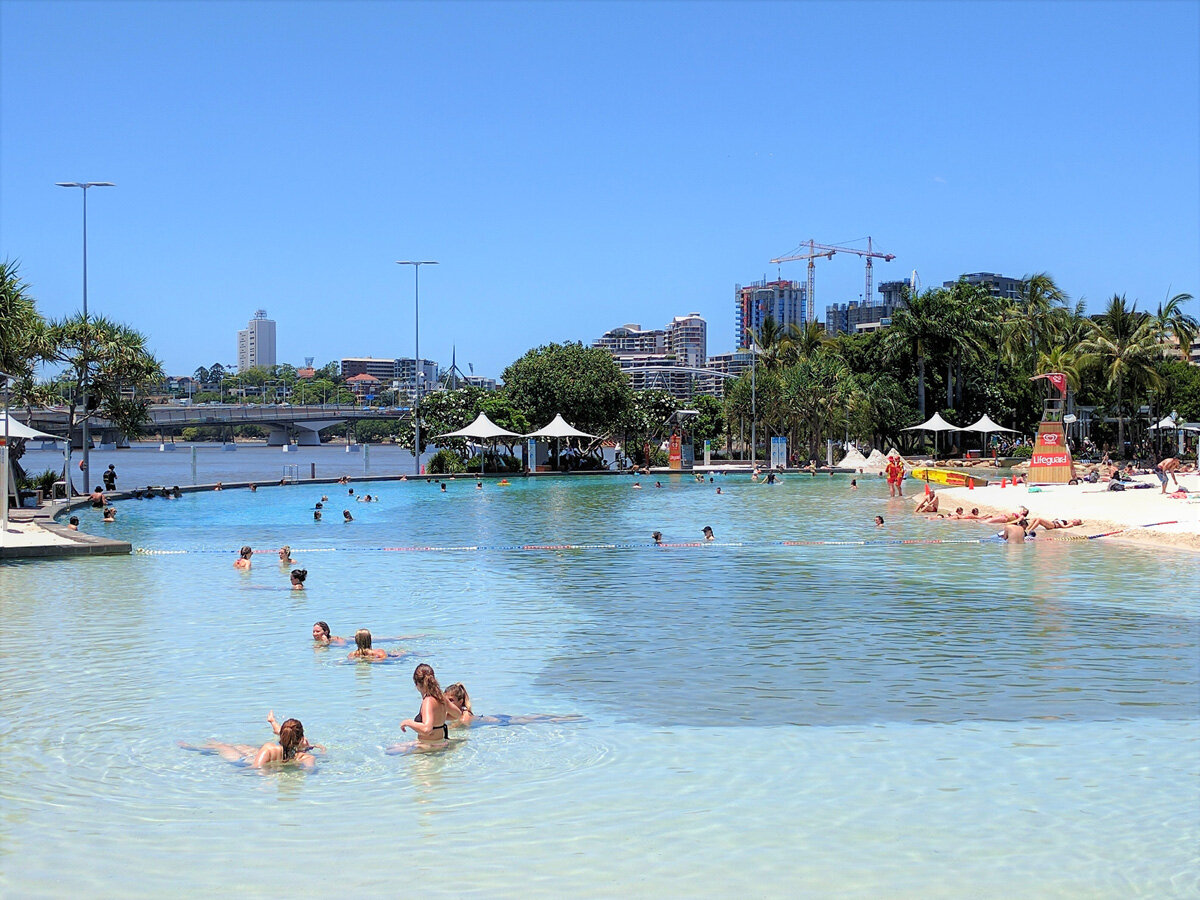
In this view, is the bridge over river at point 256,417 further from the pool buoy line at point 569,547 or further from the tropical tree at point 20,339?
the pool buoy line at point 569,547

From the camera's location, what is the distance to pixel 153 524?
32.1 m

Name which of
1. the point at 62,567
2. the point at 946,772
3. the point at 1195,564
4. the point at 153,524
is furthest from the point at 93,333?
the point at 946,772

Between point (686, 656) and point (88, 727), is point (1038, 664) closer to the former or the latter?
point (686, 656)

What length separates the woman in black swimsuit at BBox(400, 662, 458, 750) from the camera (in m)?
9.96

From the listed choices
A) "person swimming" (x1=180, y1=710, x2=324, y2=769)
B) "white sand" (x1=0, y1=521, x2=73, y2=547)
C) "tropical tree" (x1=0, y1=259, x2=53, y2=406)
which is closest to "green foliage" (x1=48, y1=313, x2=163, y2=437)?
"tropical tree" (x1=0, y1=259, x2=53, y2=406)

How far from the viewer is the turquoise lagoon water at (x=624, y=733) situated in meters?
7.43

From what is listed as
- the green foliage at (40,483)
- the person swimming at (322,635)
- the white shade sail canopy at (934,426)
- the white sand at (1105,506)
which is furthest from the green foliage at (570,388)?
the person swimming at (322,635)

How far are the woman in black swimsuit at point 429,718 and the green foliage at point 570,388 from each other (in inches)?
1997

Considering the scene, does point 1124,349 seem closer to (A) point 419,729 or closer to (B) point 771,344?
(B) point 771,344

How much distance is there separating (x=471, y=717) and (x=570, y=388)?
167ft

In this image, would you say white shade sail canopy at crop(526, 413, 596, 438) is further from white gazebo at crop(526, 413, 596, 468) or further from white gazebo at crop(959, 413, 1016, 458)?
white gazebo at crop(959, 413, 1016, 458)

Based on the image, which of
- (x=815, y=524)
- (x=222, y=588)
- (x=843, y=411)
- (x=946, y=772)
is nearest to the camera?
(x=946, y=772)

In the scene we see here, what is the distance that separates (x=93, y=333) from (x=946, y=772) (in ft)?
120

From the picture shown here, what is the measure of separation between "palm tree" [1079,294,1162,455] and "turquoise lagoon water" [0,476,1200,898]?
45.9 meters
